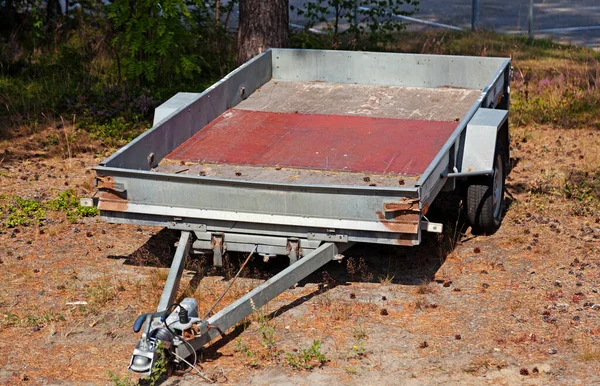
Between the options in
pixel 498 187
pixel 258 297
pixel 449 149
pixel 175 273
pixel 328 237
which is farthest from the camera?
pixel 498 187

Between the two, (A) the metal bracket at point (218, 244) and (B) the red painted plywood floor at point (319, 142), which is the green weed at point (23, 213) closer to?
(B) the red painted plywood floor at point (319, 142)

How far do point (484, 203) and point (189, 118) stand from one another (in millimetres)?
2654

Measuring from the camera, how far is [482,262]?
7.39 m

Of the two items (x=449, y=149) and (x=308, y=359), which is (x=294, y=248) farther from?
Answer: (x=449, y=149)

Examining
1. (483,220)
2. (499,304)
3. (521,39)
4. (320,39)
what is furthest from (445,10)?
(499,304)

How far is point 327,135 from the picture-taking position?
26.7ft

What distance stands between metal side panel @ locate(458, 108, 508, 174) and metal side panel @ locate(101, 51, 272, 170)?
7.86 ft

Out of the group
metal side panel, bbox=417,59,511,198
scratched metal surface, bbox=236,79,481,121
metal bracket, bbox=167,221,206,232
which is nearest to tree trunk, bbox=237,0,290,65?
scratched metal surface, bbox=236,79,481,121

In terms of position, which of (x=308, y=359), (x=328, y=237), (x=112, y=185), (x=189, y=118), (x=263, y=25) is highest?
(x=263, y=25)

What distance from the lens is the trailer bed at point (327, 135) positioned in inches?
287

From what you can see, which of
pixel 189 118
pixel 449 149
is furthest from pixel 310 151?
pixel 449 149

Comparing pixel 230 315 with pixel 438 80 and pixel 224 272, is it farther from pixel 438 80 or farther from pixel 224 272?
pixel 438 80

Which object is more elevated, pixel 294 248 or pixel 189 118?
pixel 189 118

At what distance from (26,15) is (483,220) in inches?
366
